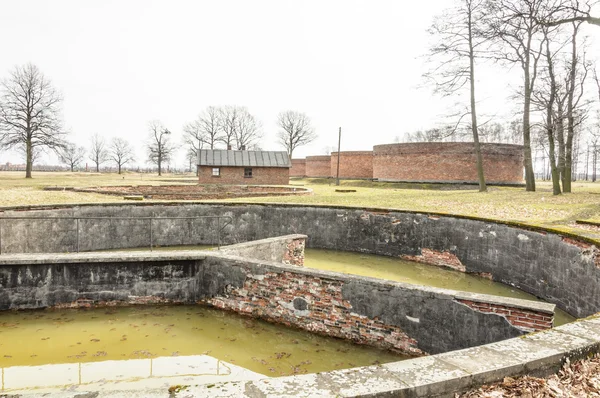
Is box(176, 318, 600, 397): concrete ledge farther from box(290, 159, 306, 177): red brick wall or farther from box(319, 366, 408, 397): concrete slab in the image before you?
box(290, 159, 306, 177): red brick wall

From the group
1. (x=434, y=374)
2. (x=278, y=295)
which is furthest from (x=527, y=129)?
(x=434, y=374)

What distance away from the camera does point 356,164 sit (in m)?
41.8

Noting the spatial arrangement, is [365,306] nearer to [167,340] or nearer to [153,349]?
[167,340]

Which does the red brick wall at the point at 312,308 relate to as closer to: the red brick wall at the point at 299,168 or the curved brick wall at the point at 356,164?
the curved brick wall at the point at 356,164

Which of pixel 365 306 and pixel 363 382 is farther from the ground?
pixel 363 382

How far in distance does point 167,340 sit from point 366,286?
11.5ft

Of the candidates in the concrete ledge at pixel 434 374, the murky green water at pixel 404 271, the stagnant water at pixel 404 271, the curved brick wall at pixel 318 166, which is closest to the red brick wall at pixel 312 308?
the concrete ledge at pixel 434 374

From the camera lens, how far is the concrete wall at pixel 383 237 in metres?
8.27

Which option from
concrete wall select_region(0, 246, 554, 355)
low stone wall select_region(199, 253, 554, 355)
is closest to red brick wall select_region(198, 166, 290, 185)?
concrete wall select_region(0, 246, 554, 355)

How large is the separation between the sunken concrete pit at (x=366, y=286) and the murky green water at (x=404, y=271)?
1.31ft

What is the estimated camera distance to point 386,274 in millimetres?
10812

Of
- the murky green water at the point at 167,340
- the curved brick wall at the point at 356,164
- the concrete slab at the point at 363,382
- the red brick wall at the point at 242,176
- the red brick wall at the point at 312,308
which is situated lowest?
the murky green water at the point at 167,340

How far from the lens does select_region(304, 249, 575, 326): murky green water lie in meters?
9.77

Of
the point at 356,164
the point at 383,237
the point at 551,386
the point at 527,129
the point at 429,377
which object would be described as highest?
the point at 527,129
